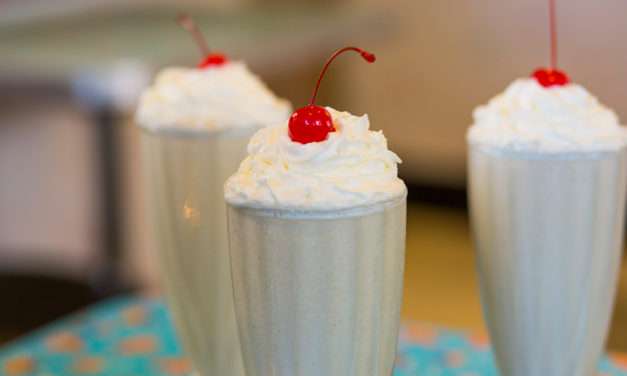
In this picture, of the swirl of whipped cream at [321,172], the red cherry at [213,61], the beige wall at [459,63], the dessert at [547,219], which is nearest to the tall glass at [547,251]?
the dessert at [547,219]

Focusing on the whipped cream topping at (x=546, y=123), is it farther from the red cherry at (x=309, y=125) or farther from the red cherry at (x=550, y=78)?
the red cherry at (x=309, y=125)

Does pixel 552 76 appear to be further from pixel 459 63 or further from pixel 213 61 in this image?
pixel 459 63

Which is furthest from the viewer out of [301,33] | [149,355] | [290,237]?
[301,33]

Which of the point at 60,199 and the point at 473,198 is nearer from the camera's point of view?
the point at 473,198

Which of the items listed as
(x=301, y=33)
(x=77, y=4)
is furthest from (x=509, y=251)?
(x=77, y=4)

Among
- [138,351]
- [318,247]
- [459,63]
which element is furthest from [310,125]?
[459,63]

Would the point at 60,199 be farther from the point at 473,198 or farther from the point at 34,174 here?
the point at 473,198
